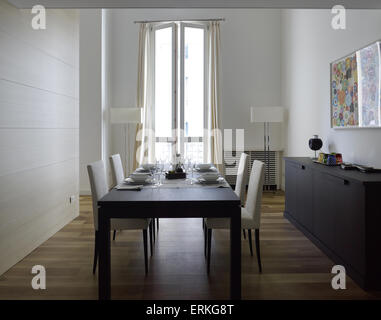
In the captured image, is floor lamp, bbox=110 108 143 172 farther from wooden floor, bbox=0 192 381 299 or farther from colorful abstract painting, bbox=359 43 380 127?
colorful abstract painting, bbox=359 43 380 127

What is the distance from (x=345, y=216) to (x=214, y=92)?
14.7ft

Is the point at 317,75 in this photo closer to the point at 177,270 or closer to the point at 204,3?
the point at 204,3

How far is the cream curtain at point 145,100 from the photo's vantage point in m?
6.88

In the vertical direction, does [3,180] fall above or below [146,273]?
above

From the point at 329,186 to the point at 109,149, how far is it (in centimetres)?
473

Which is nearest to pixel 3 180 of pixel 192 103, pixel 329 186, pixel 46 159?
pixel 46 159

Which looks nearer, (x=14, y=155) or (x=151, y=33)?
(x=14, y=155)

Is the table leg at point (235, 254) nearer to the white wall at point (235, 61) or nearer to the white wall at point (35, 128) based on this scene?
the white wall at point (35, 128)

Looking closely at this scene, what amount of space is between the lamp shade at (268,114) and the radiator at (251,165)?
31.3 inches

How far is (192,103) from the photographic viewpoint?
7.13 meters

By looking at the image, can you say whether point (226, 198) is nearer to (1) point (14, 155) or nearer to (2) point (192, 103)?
(1) point (14, 155)

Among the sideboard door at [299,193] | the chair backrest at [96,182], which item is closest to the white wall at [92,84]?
the chair backrest at [96,182]

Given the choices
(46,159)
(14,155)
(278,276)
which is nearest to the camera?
(278,276)
